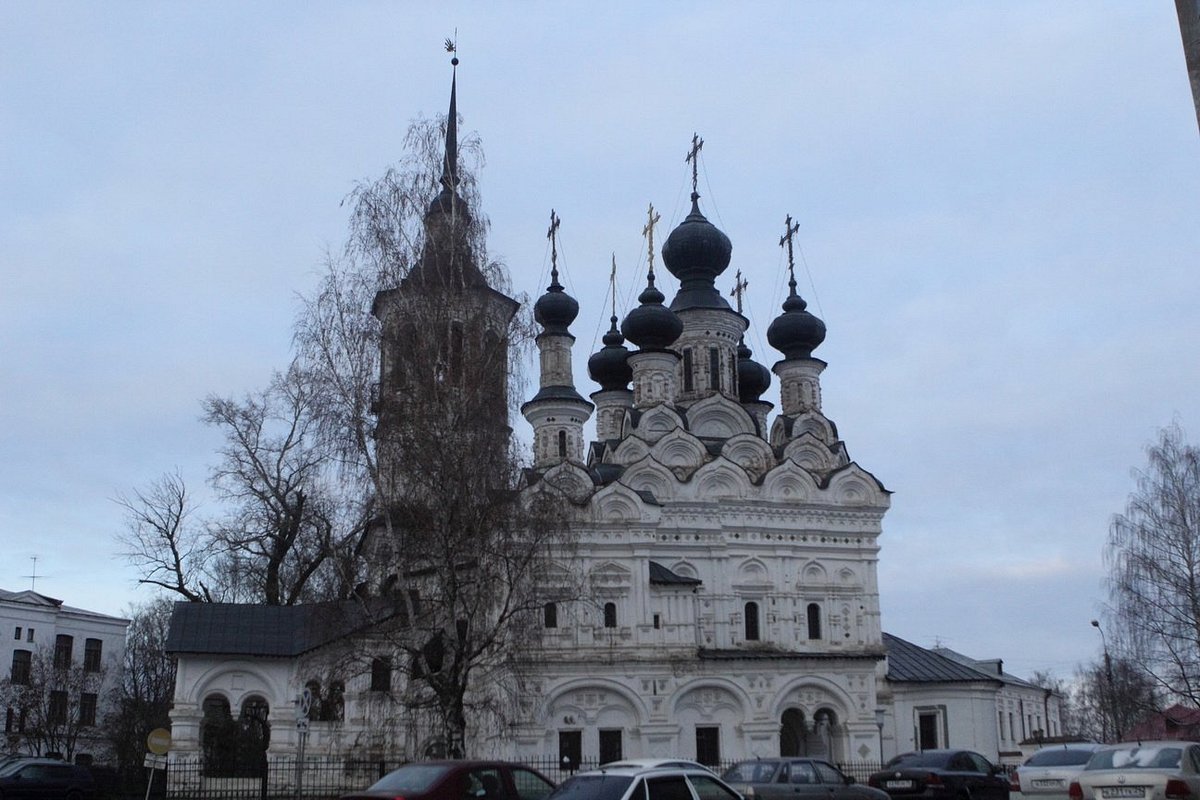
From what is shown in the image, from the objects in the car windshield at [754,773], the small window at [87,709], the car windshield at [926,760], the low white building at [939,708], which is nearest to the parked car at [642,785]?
the car windshield at [754,773]

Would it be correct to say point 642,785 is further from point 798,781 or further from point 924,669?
point 924,669

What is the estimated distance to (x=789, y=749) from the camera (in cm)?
3425

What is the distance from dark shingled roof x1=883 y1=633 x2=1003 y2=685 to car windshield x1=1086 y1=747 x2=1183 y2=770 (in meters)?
23.6

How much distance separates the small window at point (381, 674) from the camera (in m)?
21.4

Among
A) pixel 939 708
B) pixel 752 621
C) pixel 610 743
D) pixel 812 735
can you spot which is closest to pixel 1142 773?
pixel 610 743

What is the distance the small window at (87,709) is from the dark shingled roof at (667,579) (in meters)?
22.3

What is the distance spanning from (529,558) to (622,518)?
11.1 m

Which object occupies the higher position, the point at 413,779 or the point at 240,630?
the point at 240,630

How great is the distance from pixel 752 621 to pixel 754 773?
54.1 feet

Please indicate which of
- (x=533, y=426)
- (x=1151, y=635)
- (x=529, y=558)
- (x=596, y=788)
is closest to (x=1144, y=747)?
(x=596, y=788)

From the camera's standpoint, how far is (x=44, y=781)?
75.1 feet

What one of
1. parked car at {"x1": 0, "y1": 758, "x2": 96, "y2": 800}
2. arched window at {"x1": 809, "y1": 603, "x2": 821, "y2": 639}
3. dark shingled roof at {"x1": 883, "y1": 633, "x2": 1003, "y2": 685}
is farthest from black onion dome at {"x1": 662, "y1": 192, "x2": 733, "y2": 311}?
parked car at {"x1": 0, "y1": 758, "x2": 96, "y2": 800}

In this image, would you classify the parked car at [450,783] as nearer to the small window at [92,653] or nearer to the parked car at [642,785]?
the parked car at [642,785]

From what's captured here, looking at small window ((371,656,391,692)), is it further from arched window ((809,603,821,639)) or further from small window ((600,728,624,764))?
arched window ((809,603,821,639))
